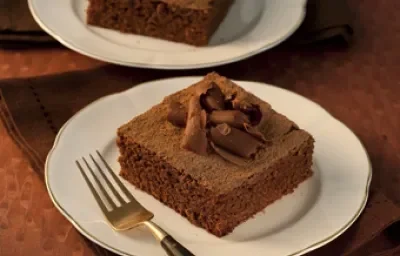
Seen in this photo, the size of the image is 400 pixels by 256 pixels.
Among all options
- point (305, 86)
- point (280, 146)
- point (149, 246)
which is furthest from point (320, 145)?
point (149, 246)

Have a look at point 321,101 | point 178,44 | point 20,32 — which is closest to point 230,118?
point 321,101

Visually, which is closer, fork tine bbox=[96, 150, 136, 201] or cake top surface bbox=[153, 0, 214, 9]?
fork tine bbox=[96, 150, 136, 201]

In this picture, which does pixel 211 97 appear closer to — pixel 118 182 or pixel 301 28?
pixel 118 182

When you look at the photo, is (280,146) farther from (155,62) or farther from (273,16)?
(273,16)

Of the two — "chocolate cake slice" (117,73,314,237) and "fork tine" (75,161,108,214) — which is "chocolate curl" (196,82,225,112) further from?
"fork tine" (75,161,108,214)

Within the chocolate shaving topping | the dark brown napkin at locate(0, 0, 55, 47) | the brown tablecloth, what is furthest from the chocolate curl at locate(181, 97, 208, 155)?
the dark brown napkin at locate(0, 0, 55, 47)

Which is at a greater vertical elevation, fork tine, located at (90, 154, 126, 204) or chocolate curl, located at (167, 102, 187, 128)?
chocolate curl, located at (167, 102, 187, 128)
